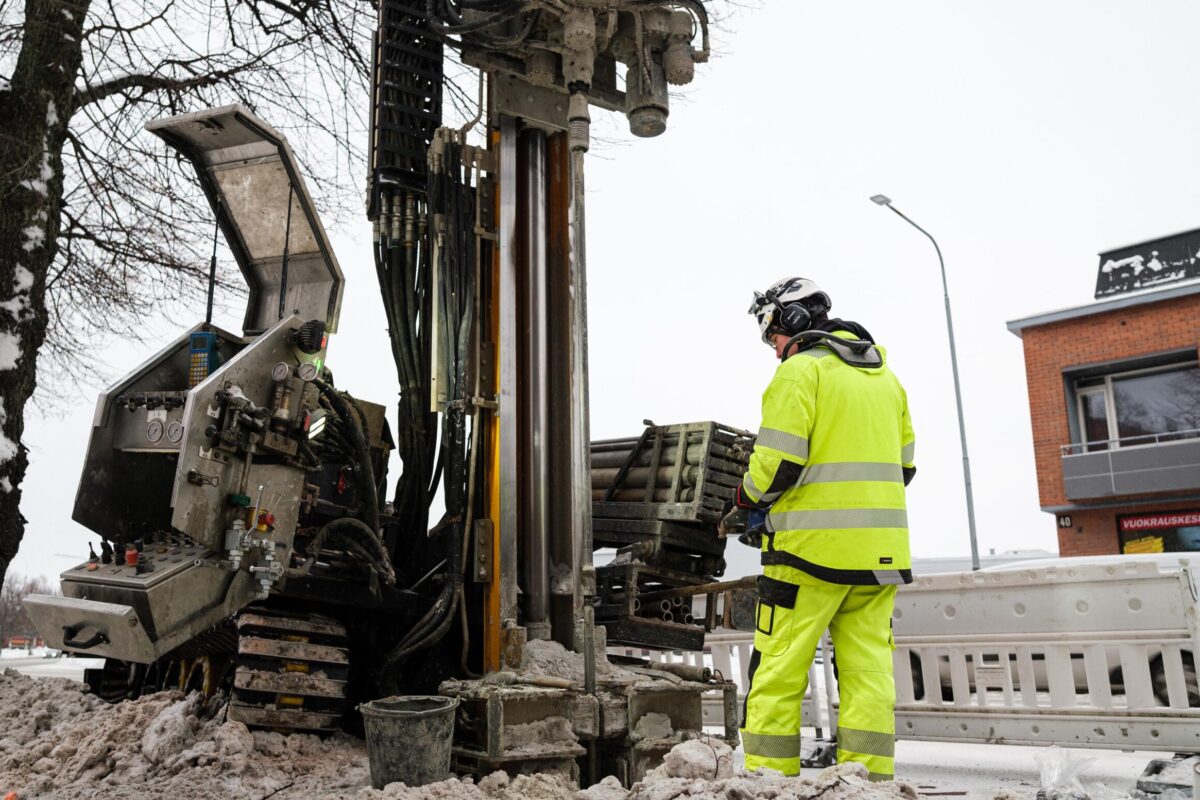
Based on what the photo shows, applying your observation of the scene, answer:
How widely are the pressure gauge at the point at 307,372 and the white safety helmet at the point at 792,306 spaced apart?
2.10 m

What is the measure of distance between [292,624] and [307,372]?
127cm

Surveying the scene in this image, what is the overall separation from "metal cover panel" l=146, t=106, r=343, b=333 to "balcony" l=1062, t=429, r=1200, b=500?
18641 millimetres

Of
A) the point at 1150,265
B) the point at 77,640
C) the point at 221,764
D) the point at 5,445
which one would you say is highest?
the point at 1150,265

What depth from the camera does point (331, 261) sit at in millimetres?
5281

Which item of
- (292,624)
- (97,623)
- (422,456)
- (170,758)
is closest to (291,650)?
(292,624)

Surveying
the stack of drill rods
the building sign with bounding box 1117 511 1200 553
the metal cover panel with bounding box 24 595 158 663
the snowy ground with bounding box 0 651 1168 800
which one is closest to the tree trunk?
the snowy ground with bounding box 0 651 1168 800

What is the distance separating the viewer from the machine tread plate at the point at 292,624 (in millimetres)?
4473

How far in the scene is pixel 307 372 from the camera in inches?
172

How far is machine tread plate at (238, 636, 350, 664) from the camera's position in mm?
4418

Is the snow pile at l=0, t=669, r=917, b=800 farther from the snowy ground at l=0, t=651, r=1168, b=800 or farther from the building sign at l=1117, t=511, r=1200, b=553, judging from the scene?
the building sign at l=1117, t=511, r=1200, b=553

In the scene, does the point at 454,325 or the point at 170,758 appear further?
the point at 454,325

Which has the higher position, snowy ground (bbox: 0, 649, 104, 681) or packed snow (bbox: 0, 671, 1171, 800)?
packed snow (bbox: 0, 671, 1171, 800)

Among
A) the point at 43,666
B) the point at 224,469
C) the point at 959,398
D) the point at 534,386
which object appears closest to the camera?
the point at 224,469

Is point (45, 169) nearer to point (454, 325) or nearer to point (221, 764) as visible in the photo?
point (454, 325)
